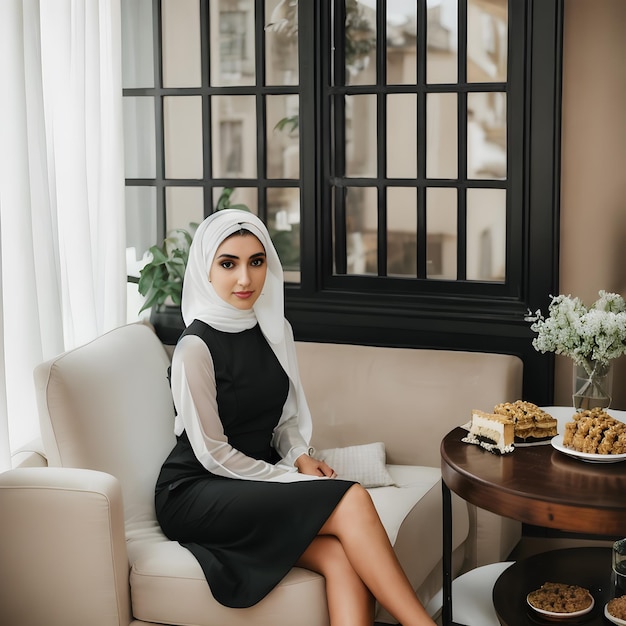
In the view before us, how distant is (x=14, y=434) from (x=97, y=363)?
0.39 meters

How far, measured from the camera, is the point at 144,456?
2711 millimetres

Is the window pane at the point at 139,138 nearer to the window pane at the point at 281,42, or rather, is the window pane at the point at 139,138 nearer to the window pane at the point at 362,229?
the window pane at the point at 281,42

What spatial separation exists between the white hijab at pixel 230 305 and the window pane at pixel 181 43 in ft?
3.89

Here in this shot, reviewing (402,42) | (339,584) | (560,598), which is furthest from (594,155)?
(339,584)

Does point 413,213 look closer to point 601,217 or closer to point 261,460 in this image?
point 601,217

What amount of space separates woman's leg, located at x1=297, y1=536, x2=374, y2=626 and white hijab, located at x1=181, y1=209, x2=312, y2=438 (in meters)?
0.53

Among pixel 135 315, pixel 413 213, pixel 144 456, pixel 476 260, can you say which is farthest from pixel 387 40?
pixel 144 456

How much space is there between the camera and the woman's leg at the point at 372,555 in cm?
225

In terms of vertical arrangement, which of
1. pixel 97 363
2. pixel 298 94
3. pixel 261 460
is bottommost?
pixel 261 460

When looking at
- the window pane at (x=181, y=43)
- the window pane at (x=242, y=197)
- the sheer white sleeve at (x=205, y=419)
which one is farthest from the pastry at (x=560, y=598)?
the window pane at (x=181, y=43)

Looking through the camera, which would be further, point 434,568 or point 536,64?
point 536,64

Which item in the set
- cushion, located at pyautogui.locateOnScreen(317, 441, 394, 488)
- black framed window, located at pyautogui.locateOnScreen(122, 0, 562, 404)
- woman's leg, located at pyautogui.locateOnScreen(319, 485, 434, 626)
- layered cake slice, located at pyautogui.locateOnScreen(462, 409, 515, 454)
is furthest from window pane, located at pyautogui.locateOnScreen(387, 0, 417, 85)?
woman's leg, located at pyautogui.locateOnScreen(319, 485, 434, 626)

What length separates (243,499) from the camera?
242 centimetres

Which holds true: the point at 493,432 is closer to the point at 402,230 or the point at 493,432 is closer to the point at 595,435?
the point at 595,435
